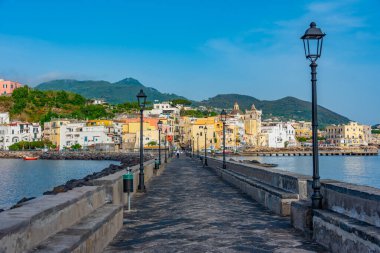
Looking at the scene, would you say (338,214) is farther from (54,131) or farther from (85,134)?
(54,131)

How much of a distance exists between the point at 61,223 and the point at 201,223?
15.0 ft

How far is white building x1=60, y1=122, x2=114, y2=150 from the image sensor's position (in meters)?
152

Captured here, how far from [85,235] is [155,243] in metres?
2.16

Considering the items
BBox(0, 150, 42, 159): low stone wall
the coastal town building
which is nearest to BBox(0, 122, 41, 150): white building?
the coastal town building

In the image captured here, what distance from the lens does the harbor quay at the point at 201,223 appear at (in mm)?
5875

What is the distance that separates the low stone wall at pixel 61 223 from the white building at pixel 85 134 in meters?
144

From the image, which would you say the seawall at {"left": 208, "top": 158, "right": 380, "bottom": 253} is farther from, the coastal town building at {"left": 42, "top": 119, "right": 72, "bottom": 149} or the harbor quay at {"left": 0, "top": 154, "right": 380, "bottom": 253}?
the coastal town building at {"left": 42, "top": 119, "right": 72, "bottom": 149}

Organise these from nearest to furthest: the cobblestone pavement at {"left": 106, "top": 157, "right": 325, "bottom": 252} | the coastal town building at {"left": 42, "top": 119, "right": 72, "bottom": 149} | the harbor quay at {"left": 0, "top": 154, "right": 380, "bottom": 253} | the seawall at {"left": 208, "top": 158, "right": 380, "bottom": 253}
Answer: the harbor quay at {"left": 0, "top": 154, "right": 380, "bottom": 253}
the seawall at {"left": 208, "top": 158, "right": 380, "bottom": 253}
the cobblestone pavement at {"left": 106, "top": 157, "right": 325, "bottom": 252}
the coastal town building at {"left": 42, "top": 119, "right": 72, "bottom": 149}

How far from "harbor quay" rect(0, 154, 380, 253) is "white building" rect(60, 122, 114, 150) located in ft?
460

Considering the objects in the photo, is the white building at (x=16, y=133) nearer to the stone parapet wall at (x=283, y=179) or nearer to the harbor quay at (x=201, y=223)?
the stone parapet wall at (x=283, y=179)

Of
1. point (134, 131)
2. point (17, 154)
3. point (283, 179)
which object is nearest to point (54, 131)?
point (17, 154)

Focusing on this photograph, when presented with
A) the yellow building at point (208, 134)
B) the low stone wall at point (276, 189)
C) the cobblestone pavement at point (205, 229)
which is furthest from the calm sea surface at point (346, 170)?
the cobblestone pavement at point (205, 229)

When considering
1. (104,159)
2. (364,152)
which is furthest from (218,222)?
(364,152)

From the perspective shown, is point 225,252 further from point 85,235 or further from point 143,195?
point 143,195
